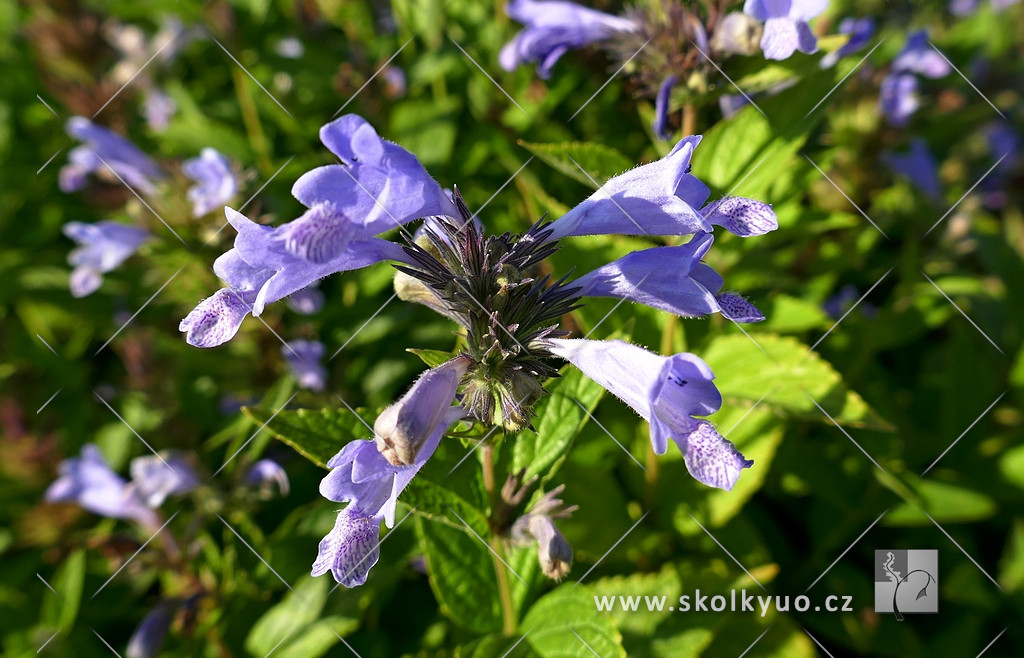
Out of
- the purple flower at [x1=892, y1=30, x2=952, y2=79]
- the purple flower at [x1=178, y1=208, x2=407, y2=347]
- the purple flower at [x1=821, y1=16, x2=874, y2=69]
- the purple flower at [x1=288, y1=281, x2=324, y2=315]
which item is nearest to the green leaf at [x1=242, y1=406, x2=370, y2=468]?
the purple flower at [x1=178, y1=208, x2=407, y2=347]

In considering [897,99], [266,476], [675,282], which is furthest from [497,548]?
[897,99]

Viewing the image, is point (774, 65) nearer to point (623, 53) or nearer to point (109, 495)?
point (623, 53)

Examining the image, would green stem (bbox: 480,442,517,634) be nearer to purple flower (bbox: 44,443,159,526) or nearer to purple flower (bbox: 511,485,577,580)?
purple flower (bbox: 511,485,577,580)

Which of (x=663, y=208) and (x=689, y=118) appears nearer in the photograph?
(x=663, y=208)

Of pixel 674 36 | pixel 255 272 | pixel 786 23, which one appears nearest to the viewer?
pixel 255 272

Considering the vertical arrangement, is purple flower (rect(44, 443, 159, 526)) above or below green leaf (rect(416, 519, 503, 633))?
below

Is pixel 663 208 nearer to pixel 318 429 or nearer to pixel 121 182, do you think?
pixel 318 429

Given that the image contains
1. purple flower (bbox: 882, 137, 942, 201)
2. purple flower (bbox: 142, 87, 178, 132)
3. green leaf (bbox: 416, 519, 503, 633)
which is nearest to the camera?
green leaf (bbox: 416, 519, 503, 633)

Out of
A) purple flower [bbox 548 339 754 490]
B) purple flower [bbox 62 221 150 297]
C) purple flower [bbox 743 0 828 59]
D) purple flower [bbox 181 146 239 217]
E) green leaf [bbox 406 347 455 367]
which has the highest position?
purple flower [bbox 743 0 828 59]
